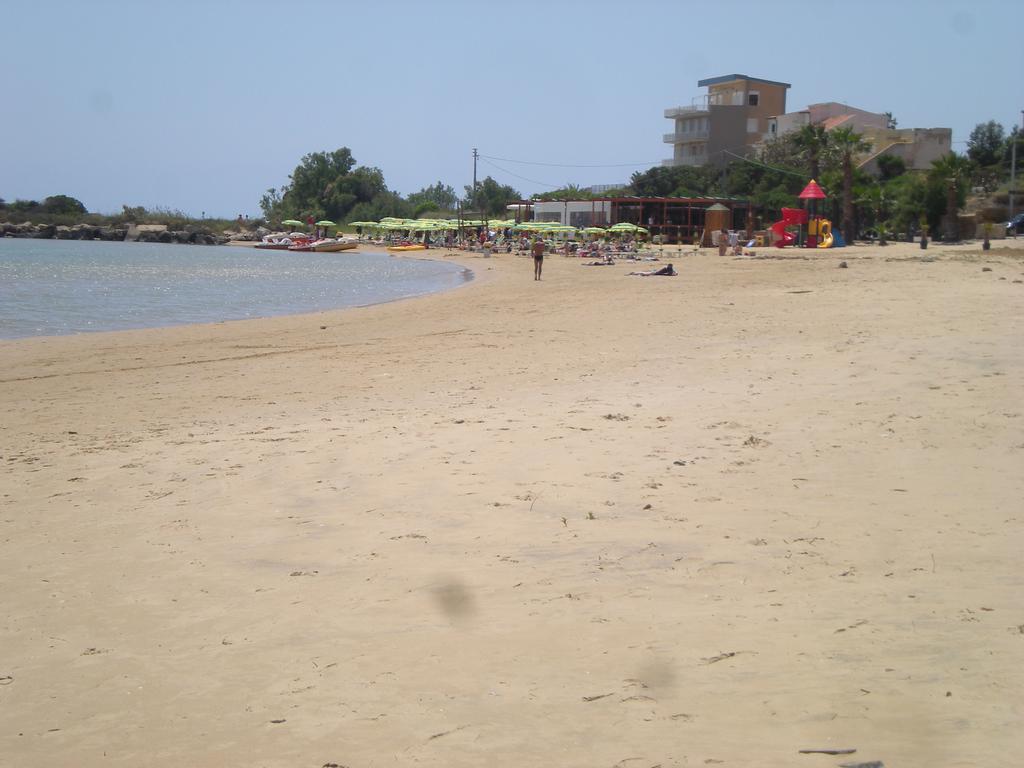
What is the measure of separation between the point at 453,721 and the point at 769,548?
2.08 meters

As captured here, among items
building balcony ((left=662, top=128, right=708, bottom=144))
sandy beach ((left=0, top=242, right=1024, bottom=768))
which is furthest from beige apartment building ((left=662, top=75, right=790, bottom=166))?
sandy beach ((left=0, top=242, right=1024, bottom=768))

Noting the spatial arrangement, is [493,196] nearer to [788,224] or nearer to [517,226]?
[517,226]

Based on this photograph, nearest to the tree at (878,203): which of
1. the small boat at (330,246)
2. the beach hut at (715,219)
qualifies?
the beach hut at (715,219)

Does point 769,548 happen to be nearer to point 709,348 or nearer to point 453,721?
point 453,721

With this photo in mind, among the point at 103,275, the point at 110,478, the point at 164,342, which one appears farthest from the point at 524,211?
the point at 110,478

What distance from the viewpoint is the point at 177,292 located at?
31.5 m

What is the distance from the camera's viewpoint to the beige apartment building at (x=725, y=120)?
7406 cm

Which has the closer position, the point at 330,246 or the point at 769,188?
the point at 769,188

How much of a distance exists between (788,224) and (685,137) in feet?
120

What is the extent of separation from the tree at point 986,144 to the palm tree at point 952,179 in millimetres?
17278

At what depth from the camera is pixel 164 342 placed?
16641 millimetres

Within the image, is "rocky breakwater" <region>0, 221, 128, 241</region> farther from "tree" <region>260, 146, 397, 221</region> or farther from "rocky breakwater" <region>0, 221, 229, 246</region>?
"tree" <region>260, 146, 397, 221</region>

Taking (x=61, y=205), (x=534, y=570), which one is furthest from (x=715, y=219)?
(x=61, y=205)

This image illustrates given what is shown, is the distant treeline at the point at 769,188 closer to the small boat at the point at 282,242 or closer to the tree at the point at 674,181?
the tree at the point at 674,181
